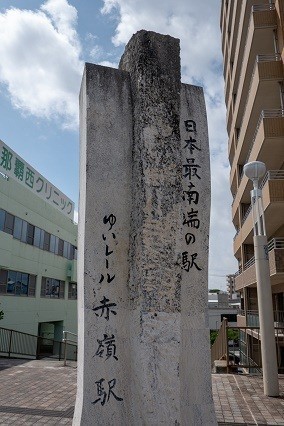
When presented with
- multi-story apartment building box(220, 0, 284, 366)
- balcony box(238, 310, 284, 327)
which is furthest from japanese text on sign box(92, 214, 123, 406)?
balcony box(238, 310, 284, 327)

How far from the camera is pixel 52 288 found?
93.4ft

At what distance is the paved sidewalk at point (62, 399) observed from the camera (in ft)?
20.7

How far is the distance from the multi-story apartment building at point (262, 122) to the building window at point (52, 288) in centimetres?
1307

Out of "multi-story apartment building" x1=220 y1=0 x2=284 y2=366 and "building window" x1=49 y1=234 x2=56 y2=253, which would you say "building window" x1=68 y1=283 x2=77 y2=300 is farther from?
"multi-story apartment building" x1=220 y1=0 x2=284 y2=366

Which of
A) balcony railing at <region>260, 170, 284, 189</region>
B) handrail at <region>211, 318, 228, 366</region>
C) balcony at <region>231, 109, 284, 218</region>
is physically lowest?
handrail at <region>211, 318, 228, 366</region>

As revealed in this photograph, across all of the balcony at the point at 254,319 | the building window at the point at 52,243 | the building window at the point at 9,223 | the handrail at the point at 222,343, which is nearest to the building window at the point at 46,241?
the building window at the point at 52,243

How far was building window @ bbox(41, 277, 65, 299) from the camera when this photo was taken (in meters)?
27.1

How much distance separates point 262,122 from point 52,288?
1909 cm

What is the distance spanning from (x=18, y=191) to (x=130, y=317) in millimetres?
19863

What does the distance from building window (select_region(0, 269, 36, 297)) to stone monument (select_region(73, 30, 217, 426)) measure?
18.0m

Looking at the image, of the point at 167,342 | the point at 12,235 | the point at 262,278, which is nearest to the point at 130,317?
the point at 167,342

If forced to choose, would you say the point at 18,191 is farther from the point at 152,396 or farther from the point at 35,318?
the point at 152,396

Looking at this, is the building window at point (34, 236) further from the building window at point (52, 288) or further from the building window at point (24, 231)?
the building window at point (52, 288)

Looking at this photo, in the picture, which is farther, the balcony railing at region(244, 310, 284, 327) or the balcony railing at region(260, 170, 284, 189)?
the balcony railing at region(244, 310, 284, 327)
